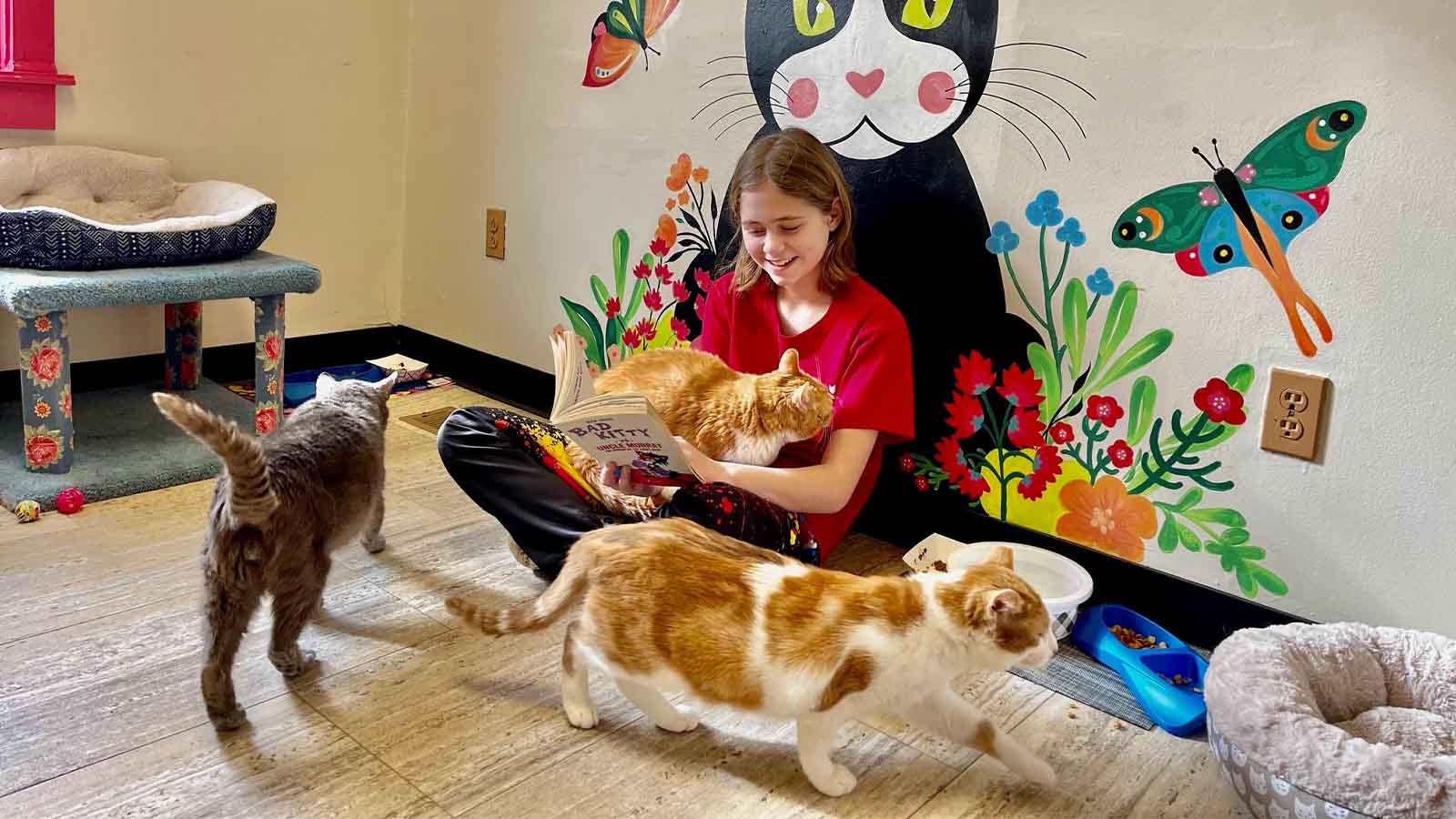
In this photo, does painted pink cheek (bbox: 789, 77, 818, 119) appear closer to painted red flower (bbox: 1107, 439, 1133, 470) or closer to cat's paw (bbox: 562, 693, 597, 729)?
painted red flower (bbox: 1107, 439, 1133, 470)

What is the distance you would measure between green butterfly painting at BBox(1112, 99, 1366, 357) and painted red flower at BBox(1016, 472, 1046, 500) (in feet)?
1.61

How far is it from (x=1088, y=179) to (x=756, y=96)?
2.62 feet

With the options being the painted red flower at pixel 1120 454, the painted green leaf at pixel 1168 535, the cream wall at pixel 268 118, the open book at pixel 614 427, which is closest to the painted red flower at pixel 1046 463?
the painted red flower at pixel 1120 454

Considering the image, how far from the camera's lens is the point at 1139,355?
207 centimetres

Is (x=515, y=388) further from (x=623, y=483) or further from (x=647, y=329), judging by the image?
(x=623, y=483)

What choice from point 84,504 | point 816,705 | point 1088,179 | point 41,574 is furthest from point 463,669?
point 1088,179

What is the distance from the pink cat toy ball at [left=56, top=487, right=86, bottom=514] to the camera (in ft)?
7.66

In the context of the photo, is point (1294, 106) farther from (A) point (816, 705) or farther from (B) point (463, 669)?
(B) point (463, 669)

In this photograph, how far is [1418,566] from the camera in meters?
1.83

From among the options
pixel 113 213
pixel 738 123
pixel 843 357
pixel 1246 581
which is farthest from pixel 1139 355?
pixel 113 213

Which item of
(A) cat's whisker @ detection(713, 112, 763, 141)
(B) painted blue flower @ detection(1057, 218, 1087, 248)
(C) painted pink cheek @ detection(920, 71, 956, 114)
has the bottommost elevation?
(B) painted blue flower @ detection(1057, 218, 1087, 248)

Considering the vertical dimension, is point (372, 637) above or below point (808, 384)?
below

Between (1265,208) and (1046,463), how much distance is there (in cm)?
61

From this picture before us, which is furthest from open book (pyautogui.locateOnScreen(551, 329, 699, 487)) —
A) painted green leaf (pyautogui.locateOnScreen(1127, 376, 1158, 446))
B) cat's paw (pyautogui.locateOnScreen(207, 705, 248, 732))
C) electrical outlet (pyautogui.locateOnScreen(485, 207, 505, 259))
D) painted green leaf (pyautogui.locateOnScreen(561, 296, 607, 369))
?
electrical outlet (pyautogui.locateOnScreen(485, 207, 505, 259))
